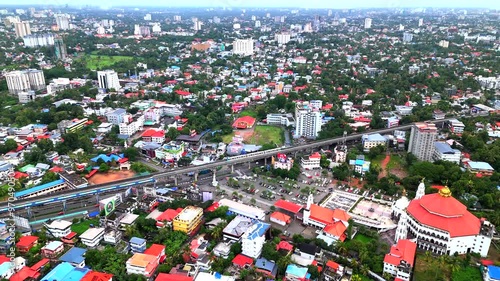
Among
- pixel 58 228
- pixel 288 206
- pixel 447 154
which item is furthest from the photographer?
pixel 447 154

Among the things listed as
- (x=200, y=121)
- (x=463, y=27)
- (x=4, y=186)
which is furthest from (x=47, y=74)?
(x=463, y=27)

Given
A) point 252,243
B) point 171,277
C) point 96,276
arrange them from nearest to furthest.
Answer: point 96,276
point 171,277
point 252,243

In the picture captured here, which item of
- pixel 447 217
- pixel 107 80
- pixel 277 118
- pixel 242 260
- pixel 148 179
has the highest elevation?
pixel 447 217

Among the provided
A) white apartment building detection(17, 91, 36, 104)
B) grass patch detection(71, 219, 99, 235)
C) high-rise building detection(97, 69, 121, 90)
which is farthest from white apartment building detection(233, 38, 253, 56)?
grass patch detection(71, 219, 99, 235)

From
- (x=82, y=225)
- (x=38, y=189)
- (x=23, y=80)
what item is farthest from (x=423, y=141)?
(x=23, y=80)

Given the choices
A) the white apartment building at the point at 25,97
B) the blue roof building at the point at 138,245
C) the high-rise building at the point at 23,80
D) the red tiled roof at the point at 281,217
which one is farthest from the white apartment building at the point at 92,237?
the high-rise building at the point at 23,80

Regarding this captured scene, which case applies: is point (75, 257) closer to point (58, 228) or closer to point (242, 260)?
point (58, 228)
